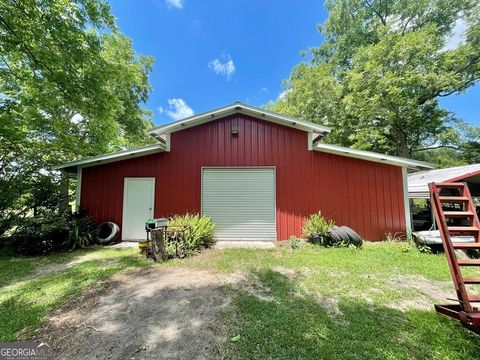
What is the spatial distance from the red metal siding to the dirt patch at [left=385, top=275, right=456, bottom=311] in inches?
122

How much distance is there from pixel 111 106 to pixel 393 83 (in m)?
15.1

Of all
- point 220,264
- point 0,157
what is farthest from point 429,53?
point 0,157

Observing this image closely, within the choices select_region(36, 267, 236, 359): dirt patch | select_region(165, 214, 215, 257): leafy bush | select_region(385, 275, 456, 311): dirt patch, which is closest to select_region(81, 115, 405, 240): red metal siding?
select_region(165, 214, 215, 257): leafy bush

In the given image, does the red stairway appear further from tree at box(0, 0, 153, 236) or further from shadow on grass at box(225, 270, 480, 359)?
tree at box(0, 0, 153, 236)

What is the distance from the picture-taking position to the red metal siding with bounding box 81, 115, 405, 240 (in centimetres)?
725

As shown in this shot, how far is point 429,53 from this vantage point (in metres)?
12.8

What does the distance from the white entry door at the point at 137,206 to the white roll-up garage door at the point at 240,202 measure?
193cm

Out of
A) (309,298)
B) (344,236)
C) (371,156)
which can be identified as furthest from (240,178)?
(309,298)

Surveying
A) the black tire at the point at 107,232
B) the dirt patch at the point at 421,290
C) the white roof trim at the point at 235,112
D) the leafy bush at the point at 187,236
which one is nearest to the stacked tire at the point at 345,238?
the dirt patch at the point at 421,290

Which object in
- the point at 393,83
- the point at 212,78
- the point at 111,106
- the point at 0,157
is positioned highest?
the point at 212,78

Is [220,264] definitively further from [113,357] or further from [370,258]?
[370,258]

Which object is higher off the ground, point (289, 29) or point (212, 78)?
point (289, 29)

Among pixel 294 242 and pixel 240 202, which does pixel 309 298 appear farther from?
pixel 240 202

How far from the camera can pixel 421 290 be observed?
3762mm
